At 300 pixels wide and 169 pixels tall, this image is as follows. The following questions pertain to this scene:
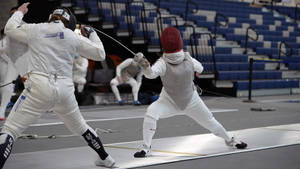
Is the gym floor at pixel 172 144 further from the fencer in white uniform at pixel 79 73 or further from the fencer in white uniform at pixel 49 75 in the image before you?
the fencer in white uniform at pixel 79 73

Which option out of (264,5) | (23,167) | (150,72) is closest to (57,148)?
(23,167)

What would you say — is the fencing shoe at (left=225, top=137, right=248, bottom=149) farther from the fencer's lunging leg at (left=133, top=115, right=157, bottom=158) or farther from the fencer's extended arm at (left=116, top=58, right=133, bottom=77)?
the fencer's extended arm at (left=116, top=58, right=133, bottom=77)

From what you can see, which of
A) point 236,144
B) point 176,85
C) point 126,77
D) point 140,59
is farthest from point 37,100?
point 126,77

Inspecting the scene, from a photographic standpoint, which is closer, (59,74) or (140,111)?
(59,74)

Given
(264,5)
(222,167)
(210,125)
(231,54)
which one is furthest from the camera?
(264,5)

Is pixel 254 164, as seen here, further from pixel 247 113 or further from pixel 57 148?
pixel 247 113

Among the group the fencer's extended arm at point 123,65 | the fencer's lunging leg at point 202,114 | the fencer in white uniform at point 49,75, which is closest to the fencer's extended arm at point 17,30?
the fencer in white uniform at point 49,75

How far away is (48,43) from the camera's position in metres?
3.93

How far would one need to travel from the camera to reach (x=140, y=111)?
948 cm

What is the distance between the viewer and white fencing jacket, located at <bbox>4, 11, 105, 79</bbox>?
3.91 m

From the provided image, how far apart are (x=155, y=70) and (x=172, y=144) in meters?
1.14

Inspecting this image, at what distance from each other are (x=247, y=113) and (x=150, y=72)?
4.96 m

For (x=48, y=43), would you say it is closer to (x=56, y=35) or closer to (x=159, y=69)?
(x=56, y=35)

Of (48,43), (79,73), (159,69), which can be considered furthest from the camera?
(79,73)
